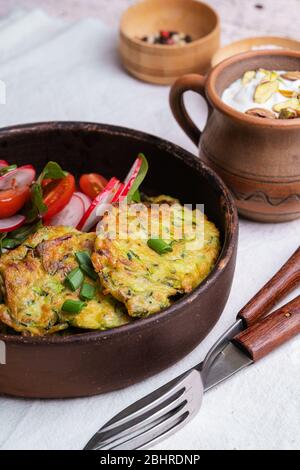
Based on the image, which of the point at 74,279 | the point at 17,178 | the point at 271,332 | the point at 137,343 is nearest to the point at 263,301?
the point at 271,332

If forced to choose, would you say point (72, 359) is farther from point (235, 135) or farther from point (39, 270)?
Result: point (235, 135)

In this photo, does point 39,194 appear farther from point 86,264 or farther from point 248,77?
point 248,77

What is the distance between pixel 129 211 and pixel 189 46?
156 cm

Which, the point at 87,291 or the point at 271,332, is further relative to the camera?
the point at 271,332

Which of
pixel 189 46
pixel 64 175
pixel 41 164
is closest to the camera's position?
pixel 64 175

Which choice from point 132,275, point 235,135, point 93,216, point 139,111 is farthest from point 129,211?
point 139,111

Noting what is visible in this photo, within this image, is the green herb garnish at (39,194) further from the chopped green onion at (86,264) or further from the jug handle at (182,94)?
the jug handle at (182,94)

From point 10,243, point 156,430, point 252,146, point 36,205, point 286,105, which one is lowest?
point 156,430

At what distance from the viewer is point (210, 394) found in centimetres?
211

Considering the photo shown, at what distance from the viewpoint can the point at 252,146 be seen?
8.34 ft

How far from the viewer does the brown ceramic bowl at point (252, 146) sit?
2.50m

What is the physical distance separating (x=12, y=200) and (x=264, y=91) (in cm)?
111

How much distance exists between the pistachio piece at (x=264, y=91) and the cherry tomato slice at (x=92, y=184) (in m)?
0.72

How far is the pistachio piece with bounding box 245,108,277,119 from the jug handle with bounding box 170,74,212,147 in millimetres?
227
